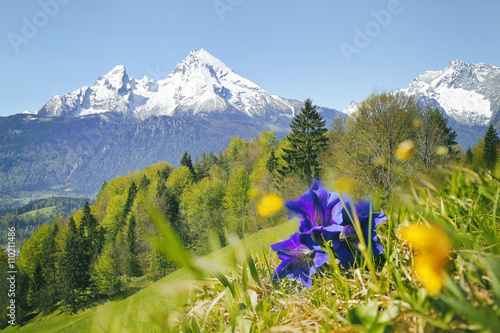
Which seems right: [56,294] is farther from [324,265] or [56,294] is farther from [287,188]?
[324,265]

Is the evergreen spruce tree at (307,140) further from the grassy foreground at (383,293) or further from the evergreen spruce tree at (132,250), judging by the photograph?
the grassy foreground at (383,293)

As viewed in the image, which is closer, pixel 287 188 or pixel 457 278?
pixel 457 278

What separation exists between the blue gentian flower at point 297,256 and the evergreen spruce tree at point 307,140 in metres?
32.1

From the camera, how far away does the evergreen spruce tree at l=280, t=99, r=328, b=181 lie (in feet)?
110

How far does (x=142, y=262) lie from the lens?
38.7m

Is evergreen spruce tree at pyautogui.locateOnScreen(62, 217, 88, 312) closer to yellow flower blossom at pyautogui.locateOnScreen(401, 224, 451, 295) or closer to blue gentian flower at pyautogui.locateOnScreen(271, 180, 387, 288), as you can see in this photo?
blue gentian flower at pyautogui.locateOnScreen(271, 180, 387, 288)

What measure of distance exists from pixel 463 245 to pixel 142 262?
4297cm

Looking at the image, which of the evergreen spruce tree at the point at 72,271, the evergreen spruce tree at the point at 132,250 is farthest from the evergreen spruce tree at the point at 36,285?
the evergreen spruce tree at the point at 132,250

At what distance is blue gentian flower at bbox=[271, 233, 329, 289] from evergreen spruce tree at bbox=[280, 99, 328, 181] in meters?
32.1

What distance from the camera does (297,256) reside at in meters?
1.11

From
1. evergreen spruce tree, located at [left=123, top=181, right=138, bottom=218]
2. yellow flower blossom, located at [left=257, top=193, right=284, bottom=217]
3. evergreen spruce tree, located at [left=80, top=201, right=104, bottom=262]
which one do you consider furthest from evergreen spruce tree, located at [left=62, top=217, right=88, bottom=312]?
yellow flower blossom, located at [left=257, top=193, right=284, bottom=217]

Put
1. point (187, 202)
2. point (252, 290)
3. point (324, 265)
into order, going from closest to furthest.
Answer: point (252, 290)
point (324, 265)
point (187, 202)

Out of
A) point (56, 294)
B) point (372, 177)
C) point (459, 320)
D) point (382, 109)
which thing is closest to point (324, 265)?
point (459, 320)

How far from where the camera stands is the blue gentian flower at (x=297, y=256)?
1.08 meters
